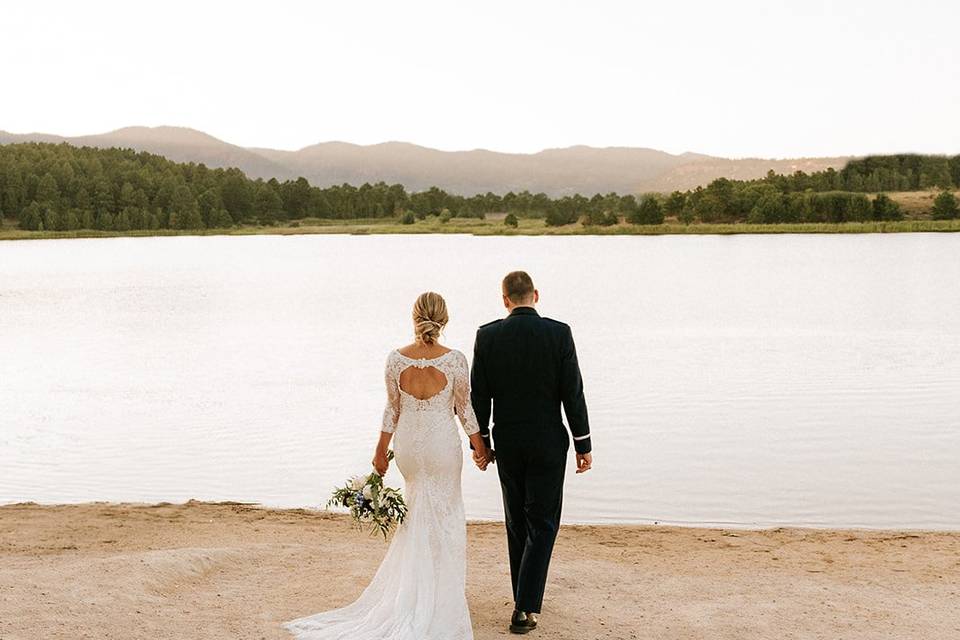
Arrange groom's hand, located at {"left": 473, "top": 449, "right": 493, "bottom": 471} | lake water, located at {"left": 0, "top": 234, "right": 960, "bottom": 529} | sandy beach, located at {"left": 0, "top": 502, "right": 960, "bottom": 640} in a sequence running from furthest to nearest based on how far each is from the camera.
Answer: lake water, located at {"left": 0, "top": 234, "right": 960, "bottom": 529} < sandy beach, located at {"left": 0, "top": 502, "right": 960, "bottom": 640} < groom's hand, located at {"left": 473, "top": 449, "right": 493, "bottom": 471}

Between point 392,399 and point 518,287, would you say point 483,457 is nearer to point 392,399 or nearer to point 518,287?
point 392,399

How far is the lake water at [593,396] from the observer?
44.9 feet

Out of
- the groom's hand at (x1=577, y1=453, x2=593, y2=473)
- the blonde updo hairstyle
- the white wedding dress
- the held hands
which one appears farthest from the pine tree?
the blonde updo hairstyle

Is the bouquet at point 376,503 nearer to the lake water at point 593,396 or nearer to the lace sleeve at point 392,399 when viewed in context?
the lace sleeve at point 392,399

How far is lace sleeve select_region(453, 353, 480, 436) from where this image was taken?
679cm

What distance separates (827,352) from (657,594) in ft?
76.9

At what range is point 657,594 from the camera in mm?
8070

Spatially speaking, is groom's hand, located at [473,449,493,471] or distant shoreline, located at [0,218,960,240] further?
distant shoreline, located at [0,218,960,240]

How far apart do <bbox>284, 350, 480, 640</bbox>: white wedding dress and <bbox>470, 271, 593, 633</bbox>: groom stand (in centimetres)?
19

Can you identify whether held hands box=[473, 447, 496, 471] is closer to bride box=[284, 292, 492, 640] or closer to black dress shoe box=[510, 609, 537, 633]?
bride box=[284, 292, 492, 640]

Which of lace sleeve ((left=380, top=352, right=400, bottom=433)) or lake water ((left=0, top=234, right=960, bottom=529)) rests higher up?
lace sleeve ((left=380, top=352, right=400, bottom=433))

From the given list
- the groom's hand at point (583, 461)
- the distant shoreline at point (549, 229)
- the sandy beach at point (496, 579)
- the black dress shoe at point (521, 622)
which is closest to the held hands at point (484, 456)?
the groom's hand at point (583, 461)

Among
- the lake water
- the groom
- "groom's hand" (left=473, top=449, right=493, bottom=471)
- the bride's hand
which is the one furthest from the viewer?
the lake water

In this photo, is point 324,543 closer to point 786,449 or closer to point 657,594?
point 657,594
